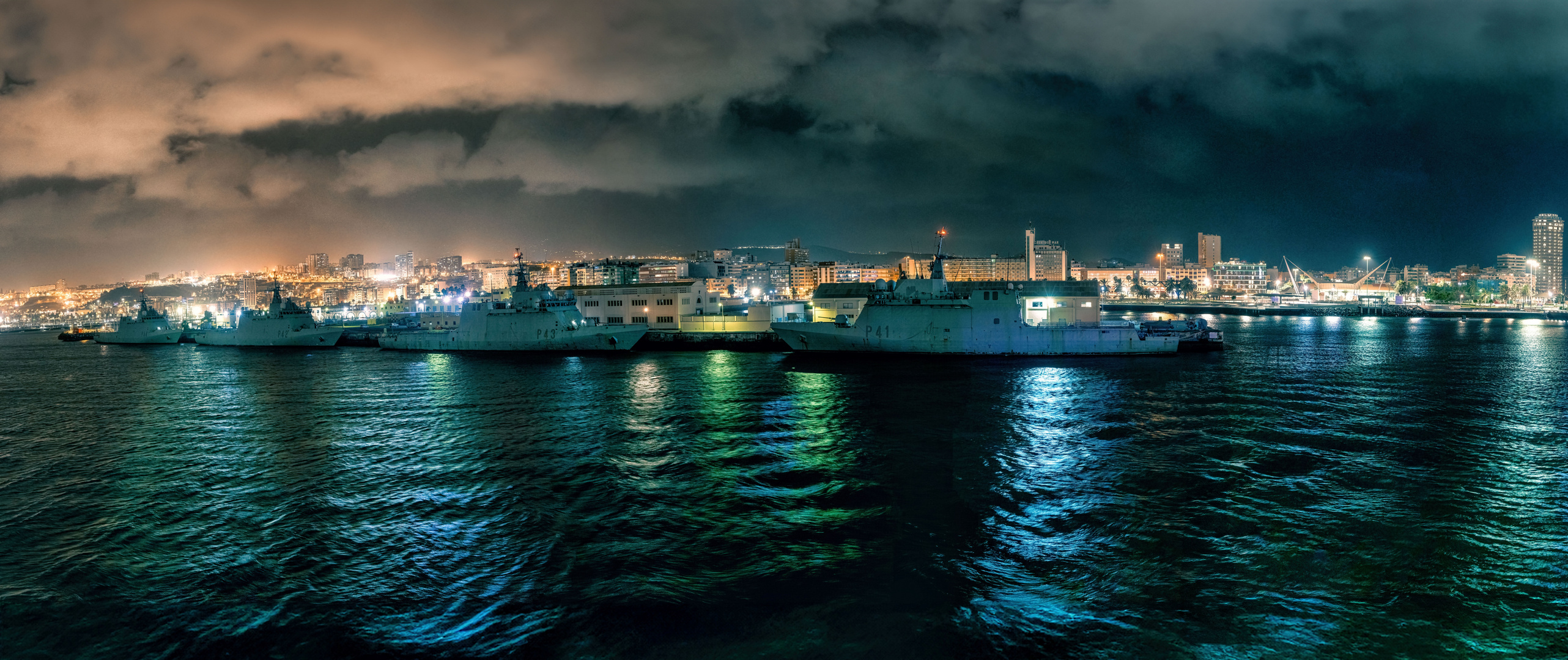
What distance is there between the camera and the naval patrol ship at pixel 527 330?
45656 millimetres

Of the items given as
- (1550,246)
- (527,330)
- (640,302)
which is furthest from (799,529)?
(1550,246)

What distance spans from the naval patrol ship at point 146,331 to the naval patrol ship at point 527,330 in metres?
36.5

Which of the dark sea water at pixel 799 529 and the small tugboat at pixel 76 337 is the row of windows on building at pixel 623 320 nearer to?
the dark sea water at pixel 799 529

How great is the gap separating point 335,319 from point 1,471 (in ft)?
292

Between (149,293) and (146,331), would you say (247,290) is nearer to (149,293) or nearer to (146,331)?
(149,293)

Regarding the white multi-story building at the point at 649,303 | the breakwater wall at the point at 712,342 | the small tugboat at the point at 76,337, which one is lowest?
the breakwater wall at the point at 712,342

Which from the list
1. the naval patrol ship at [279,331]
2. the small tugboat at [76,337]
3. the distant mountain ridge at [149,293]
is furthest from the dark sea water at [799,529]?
the distant mountain ridge at [149,293]

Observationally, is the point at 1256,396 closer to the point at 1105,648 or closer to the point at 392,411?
the point at 1105,648

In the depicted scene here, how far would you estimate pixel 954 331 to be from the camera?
126ft

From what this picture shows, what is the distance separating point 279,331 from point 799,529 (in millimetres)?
63786

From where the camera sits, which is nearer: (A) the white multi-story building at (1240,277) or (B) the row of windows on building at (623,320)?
(B) the row of windows on building at (623,320)

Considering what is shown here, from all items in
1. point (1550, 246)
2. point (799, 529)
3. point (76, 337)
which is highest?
point (1550, 246)

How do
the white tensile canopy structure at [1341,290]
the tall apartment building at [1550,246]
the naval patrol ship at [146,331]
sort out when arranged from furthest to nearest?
the tall apartment building at [1550,246]
the white tensile canopy structure at [1341,290]
the naval patrol ship at [146,331]

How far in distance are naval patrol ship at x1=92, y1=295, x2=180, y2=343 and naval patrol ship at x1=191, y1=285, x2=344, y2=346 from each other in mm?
10491
